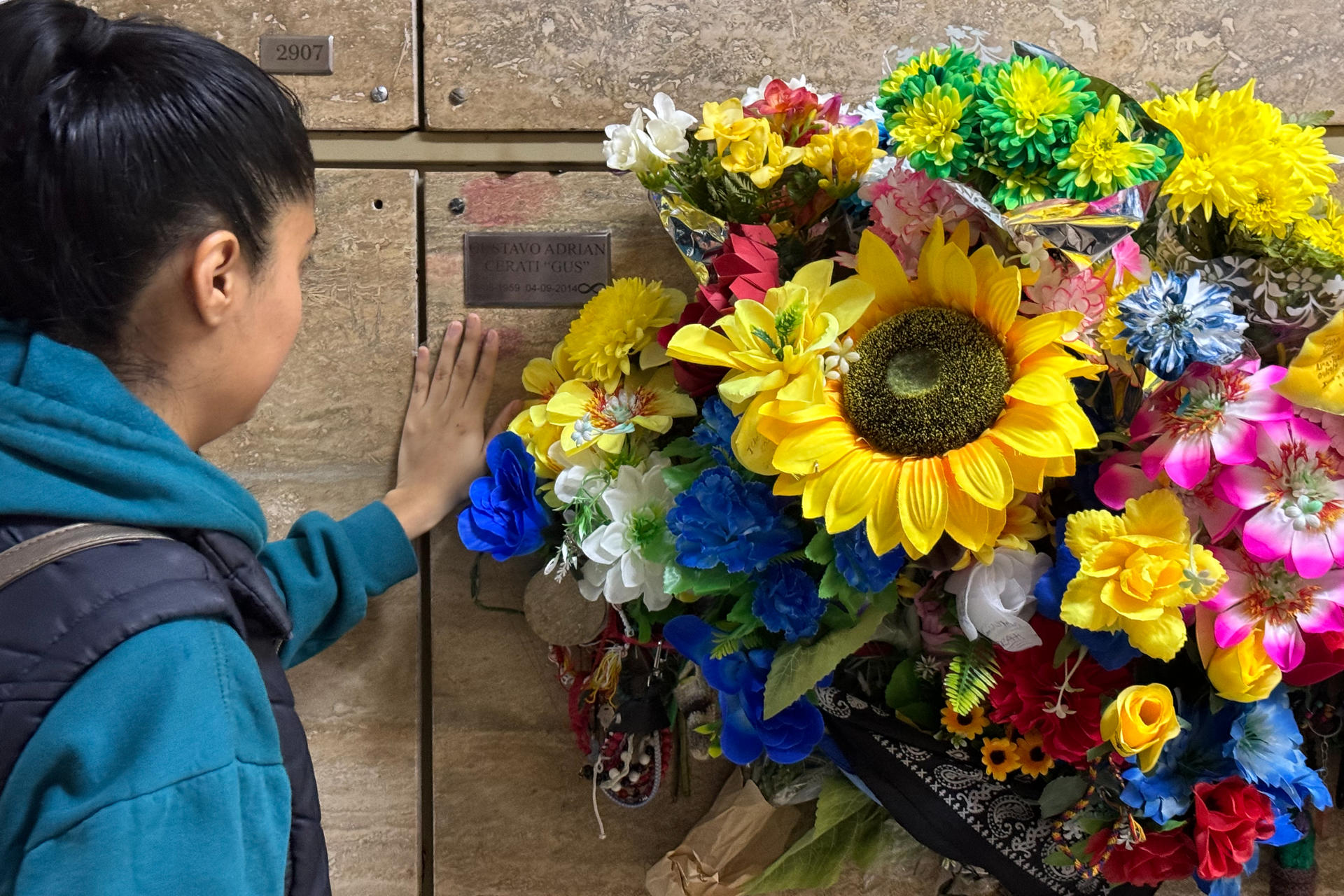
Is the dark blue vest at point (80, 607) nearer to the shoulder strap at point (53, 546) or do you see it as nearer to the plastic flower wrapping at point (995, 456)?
the shoulder strap at point (53, 546)

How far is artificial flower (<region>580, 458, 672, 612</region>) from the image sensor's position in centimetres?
92

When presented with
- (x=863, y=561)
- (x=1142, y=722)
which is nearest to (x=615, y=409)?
(x=863, y=561)

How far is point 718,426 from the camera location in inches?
34.2

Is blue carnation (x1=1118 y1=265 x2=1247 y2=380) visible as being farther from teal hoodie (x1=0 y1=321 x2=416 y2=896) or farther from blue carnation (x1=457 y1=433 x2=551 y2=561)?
teal hoodie (x1=0 y1=321 x2=416 y2=896)

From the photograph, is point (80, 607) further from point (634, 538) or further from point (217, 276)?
point (634, 538)

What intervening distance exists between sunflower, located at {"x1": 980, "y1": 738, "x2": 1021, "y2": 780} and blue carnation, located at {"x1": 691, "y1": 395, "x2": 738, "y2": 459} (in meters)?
0.37

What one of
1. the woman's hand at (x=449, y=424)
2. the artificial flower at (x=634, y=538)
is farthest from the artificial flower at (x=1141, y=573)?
the woman's hand at (x=449, y=424)

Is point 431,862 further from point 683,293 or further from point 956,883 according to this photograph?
point 683,293

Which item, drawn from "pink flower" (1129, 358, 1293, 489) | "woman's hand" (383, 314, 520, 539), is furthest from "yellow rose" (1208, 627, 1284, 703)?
"woman's hand" (383, 314, 520, 539)

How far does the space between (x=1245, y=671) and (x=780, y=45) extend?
2.56ft

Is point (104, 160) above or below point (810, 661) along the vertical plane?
above

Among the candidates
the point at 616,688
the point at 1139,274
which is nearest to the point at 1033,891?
the point at 616,688

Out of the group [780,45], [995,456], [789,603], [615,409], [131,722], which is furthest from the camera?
[780,45]

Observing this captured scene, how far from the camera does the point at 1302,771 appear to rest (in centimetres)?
82
